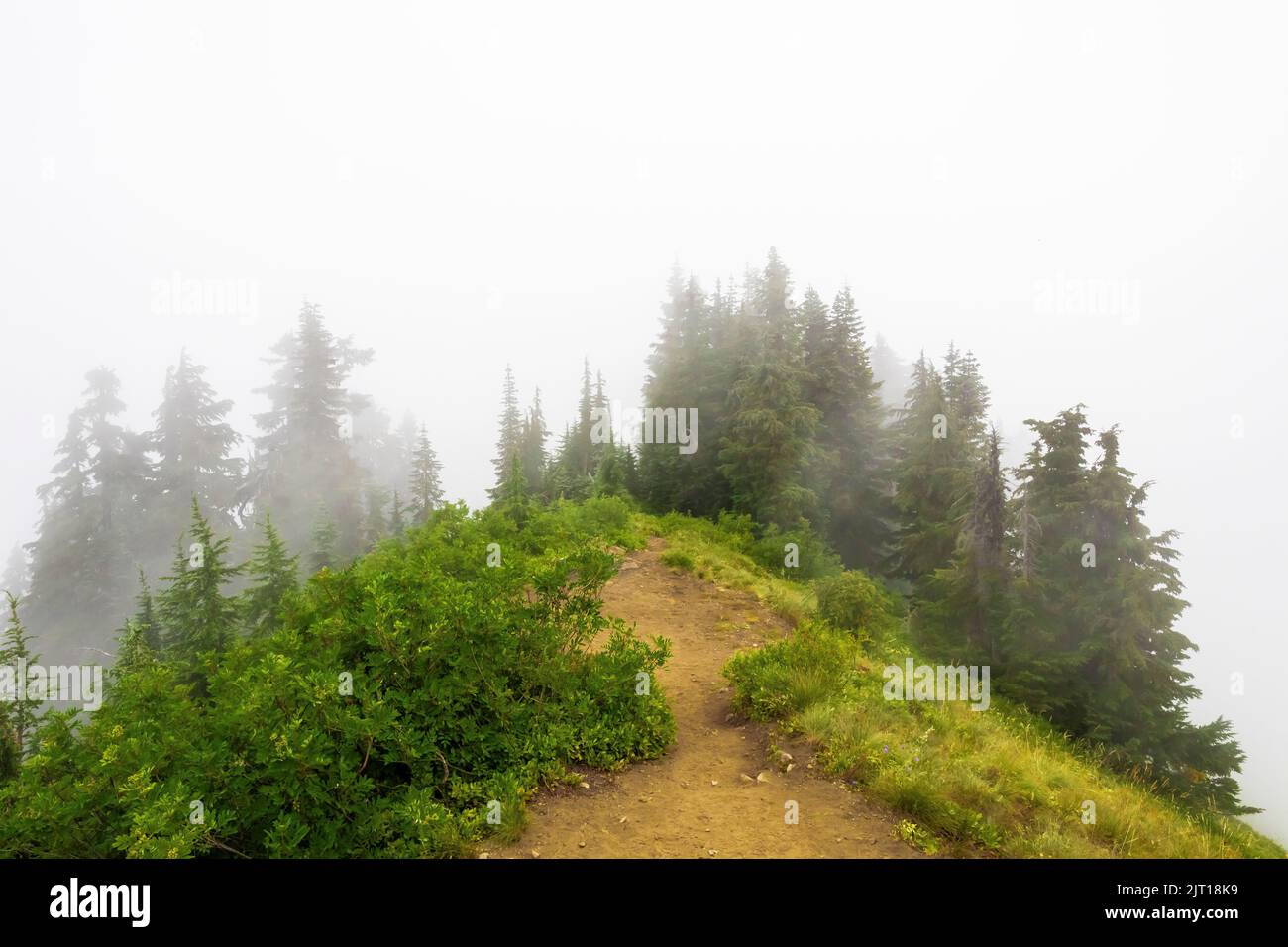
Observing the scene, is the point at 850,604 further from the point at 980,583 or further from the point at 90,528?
the point at 90,528

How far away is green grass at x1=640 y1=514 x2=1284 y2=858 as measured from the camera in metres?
5.69

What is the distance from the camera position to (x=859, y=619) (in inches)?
487

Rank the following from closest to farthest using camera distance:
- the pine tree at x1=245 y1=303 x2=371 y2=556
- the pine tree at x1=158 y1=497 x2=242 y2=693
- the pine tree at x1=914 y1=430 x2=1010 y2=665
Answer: the pine tree at x1=158 y1=497 x2=242 y2=693 → the pine tree at x1=914 y1=430 x2=1010 y2=665 → the pine tree at x1=245 y1=303 x2=371 y2=556

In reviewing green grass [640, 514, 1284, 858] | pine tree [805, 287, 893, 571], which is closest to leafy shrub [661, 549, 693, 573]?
green grass [640, 514, 1284, 858]

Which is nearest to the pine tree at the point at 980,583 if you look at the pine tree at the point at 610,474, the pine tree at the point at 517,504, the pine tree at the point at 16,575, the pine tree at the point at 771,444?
the pine tree at the point at 771,444

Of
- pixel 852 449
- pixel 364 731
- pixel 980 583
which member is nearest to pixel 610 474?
pixel 852 449

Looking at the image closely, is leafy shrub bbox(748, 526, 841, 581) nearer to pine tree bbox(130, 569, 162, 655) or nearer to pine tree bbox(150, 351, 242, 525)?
pine tree bbox(130, 569, 162, 655)

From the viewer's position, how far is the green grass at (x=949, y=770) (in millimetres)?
5691

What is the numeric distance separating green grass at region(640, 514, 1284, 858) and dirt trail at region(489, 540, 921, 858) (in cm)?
34
